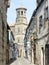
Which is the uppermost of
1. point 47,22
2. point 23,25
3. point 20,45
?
point 47,22

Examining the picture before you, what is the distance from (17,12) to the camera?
81375 mm

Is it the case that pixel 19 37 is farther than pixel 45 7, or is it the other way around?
pixel 19 37

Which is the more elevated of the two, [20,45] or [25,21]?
[25,21]

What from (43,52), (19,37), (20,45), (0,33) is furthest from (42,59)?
(19,37)

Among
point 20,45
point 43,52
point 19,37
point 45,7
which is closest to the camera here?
point 45,7

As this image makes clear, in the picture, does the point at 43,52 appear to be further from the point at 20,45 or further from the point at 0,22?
the point at 20,45

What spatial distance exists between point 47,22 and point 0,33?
7223 millimetres

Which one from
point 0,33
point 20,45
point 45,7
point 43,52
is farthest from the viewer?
point 20,45

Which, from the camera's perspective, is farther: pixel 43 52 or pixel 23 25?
pixel 23 25

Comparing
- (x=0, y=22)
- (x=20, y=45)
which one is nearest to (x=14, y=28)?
(x=20, y=45)

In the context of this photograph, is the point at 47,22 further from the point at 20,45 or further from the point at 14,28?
the point at 14,28

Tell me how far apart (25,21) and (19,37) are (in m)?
5.44

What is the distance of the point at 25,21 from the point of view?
80.8 metres

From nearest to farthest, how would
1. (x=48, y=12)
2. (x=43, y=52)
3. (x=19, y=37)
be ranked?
(x=48, y=12) → (x=43, y=52) → (x=19, y=37)
